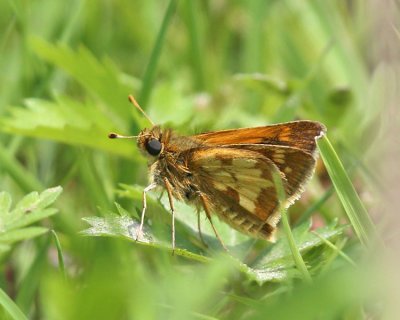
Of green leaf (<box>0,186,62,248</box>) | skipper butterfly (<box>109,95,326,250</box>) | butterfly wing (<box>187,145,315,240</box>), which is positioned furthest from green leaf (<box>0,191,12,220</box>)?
butterfly wing (<box>187,145,315,240</box>)

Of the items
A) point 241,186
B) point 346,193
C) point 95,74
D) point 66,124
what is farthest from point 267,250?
point 95,74

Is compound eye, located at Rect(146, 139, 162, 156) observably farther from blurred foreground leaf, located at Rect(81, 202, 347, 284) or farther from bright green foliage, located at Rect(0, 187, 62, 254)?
bright green foliage, located at Rect(0, 187, 62, 254)

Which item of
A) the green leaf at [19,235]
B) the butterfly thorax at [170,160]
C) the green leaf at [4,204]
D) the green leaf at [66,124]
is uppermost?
the green leaf at [19,235]

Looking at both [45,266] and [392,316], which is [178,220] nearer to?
[45,266]

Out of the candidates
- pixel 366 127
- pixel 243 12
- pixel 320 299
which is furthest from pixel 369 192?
pixel 243 12

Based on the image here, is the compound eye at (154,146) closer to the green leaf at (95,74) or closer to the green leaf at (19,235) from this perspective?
the green leaf at (95,74)

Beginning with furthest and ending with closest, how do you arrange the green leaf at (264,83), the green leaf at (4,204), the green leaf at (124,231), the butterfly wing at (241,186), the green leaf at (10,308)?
the green leaf at (264,83) → the butterfly wing at (241,186) → the green leaf at (124,231) → the green leaf at (4,204) → the green leaf at (10,308)

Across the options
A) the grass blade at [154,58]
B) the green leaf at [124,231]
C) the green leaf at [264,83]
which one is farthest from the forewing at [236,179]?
the green leaf at [264,83]
